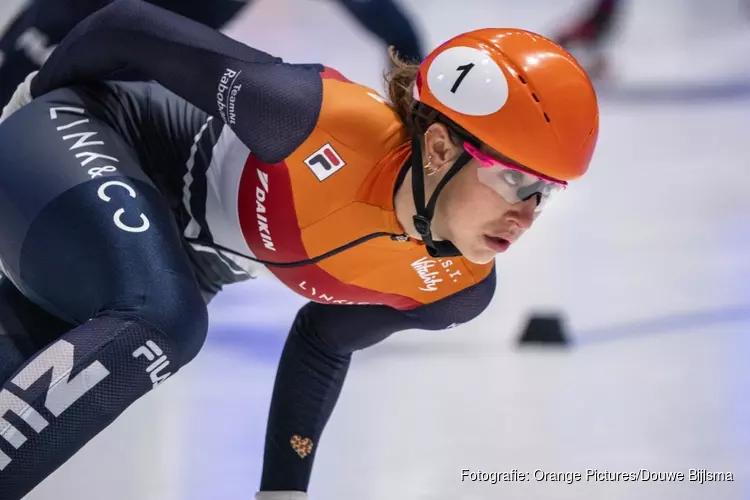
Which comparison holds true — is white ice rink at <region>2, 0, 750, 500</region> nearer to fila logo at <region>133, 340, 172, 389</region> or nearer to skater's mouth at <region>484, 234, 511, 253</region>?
skater's mouth at <region>484, 234, 511, 253</region>

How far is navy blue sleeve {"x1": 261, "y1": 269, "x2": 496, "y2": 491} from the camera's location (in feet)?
7.65

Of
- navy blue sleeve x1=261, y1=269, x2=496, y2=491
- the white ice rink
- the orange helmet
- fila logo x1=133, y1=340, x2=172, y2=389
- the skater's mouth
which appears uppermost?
the orange helmet

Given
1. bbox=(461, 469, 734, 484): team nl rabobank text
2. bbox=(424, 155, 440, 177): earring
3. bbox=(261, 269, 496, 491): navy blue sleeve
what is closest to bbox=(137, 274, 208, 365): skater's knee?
bbox=(424, 155, 440, 177): earring

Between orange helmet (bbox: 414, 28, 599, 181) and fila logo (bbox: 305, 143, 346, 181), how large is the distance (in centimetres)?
25

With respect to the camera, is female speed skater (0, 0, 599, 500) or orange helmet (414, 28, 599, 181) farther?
orange helmet (414, 28, 599, 181)

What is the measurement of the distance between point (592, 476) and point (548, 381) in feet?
2.02

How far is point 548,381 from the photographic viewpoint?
3121 mm

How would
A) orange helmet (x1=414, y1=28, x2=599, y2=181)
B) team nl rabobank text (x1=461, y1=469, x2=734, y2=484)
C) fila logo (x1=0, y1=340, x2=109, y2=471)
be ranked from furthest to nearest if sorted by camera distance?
team nl rabobank text (x1=461, y1=469, x2=734, y2=484) < orange helmet (x1=414, y1=28, x2=599, y2=181) < fila logo (x1=0, y1=340, x2=109, y2=471)

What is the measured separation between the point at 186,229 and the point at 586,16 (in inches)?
152

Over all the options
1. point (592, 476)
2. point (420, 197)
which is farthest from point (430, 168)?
point (592, 476)

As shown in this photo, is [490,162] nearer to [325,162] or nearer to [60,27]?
[325,162]

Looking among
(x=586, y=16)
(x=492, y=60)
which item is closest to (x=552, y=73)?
(x=492, y=60)

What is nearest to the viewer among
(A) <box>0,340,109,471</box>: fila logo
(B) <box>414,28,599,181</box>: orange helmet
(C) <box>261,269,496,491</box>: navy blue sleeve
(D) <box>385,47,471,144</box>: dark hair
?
(A) <box>0,340,109,471</box>: fila logo

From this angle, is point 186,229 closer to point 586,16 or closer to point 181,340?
point 181,340
